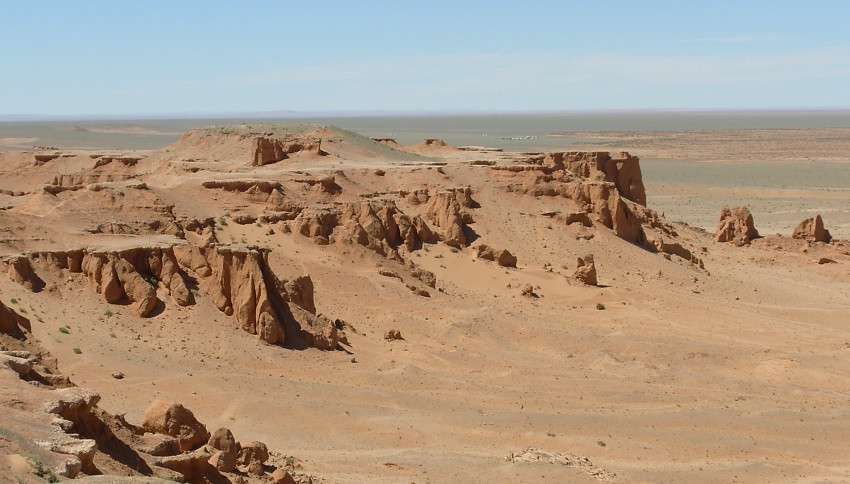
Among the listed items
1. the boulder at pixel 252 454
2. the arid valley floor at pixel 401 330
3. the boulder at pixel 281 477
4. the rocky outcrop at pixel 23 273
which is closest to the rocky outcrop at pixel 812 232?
the arid valley floor at pixel 401 330

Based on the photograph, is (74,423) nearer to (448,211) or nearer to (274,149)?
(448,211)

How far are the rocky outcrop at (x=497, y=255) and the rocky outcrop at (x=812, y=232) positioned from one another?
18.0m

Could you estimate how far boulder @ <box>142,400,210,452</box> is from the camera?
14086mm

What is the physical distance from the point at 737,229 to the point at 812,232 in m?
3.24

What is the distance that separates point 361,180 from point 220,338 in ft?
59.9

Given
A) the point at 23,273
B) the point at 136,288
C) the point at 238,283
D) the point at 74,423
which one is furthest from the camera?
the point at 238,283

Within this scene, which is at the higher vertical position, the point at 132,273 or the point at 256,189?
the point at 256,189

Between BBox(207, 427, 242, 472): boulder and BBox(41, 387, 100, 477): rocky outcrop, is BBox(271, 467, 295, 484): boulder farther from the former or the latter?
BBox(41, 387, 100, 477): rocky outcrop

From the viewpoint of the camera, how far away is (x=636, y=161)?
5131cm

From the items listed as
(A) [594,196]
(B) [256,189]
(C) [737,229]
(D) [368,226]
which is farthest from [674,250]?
(B) [256,189]

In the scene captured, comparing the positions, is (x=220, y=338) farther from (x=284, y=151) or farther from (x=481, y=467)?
(x=284, y=151)

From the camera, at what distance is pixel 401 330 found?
2789 centimetres

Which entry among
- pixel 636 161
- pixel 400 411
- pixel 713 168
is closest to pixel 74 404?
pixel 400 411

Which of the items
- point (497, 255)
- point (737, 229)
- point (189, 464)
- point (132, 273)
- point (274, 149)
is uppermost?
point (274, 149)
